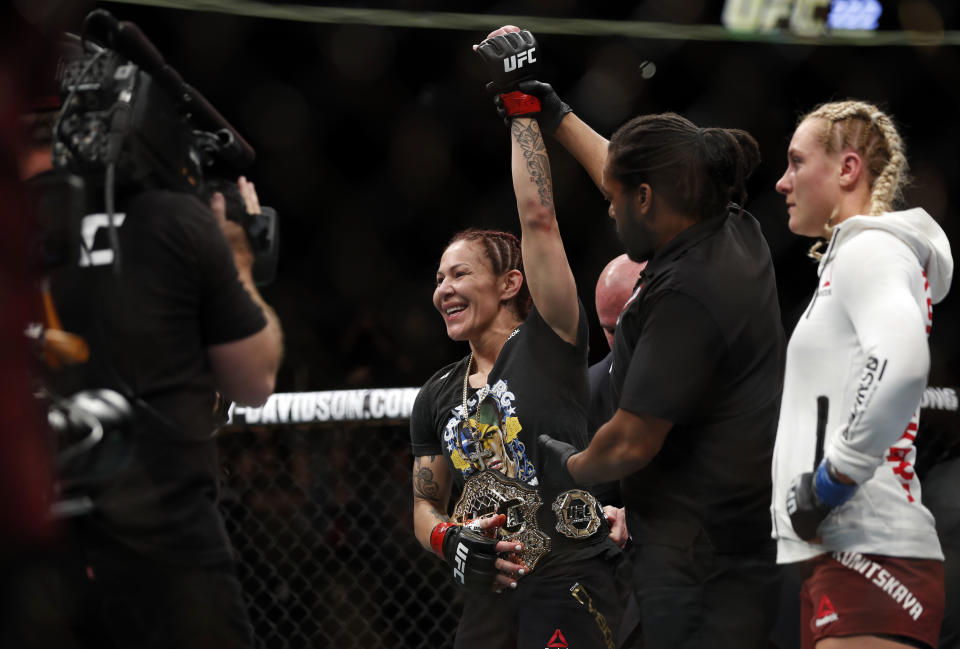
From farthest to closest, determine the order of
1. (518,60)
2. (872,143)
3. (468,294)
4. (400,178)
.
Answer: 1. (400,178)
2. (468,294)
3. (518,60)
4. (872,143)

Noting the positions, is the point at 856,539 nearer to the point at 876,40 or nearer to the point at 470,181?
the point at 876,40

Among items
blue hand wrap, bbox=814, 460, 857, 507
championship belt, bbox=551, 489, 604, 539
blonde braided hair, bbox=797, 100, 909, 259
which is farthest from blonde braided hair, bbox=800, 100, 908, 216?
championship belt, bbox=551, 489, 604, 539

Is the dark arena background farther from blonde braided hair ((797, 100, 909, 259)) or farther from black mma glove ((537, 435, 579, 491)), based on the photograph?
blonde braided hair ((797, 100, 909, 259))

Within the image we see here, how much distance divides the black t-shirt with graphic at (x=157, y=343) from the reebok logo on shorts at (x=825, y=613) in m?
0.90

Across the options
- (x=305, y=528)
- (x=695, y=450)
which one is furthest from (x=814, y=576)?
(x=305, y=528)

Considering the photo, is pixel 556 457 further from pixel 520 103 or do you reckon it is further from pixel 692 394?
pixel 520 103

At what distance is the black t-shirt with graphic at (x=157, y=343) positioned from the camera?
54.6 inches

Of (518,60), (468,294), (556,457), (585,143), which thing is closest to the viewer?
(556,457)

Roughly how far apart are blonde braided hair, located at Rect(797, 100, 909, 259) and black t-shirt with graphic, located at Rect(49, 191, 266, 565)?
101cm

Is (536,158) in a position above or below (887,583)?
above

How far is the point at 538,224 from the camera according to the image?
1938 millimetres

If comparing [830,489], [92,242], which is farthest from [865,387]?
[92,242]

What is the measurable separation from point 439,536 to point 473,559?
0.52 ft

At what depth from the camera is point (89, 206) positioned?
4.79 ft
